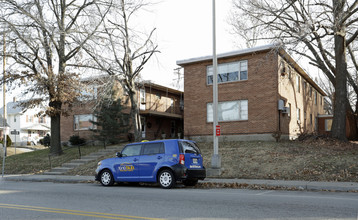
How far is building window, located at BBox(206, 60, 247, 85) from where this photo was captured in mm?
23656

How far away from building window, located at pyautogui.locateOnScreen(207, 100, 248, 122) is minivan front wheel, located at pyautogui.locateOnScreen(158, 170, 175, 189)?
473 inches

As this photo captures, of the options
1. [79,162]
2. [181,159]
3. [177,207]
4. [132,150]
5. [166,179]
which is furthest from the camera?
[79,162]

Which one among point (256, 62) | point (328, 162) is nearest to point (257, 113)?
point (256, 62)

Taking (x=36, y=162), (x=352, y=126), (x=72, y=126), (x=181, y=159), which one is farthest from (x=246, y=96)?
(x=72, y=126)

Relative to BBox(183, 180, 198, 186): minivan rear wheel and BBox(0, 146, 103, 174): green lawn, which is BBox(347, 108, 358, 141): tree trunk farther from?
BBox(0, 146, 103, 174): green lawn

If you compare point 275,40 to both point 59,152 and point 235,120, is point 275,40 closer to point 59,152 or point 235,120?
point 235,120

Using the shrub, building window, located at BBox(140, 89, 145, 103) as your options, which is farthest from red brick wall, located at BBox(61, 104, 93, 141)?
building window, located at BBox(140, 89, 145, 103)

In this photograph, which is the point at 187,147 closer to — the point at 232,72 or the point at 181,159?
the point at 181,159

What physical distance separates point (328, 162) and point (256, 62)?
387 inches

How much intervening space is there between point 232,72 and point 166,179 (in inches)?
529

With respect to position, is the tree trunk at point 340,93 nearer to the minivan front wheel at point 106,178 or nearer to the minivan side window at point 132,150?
Result: the minivan side window at point 132,150

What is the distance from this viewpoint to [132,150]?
1341 cm

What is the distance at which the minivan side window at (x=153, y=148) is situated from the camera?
497 inches

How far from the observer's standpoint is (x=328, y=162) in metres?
14.9
